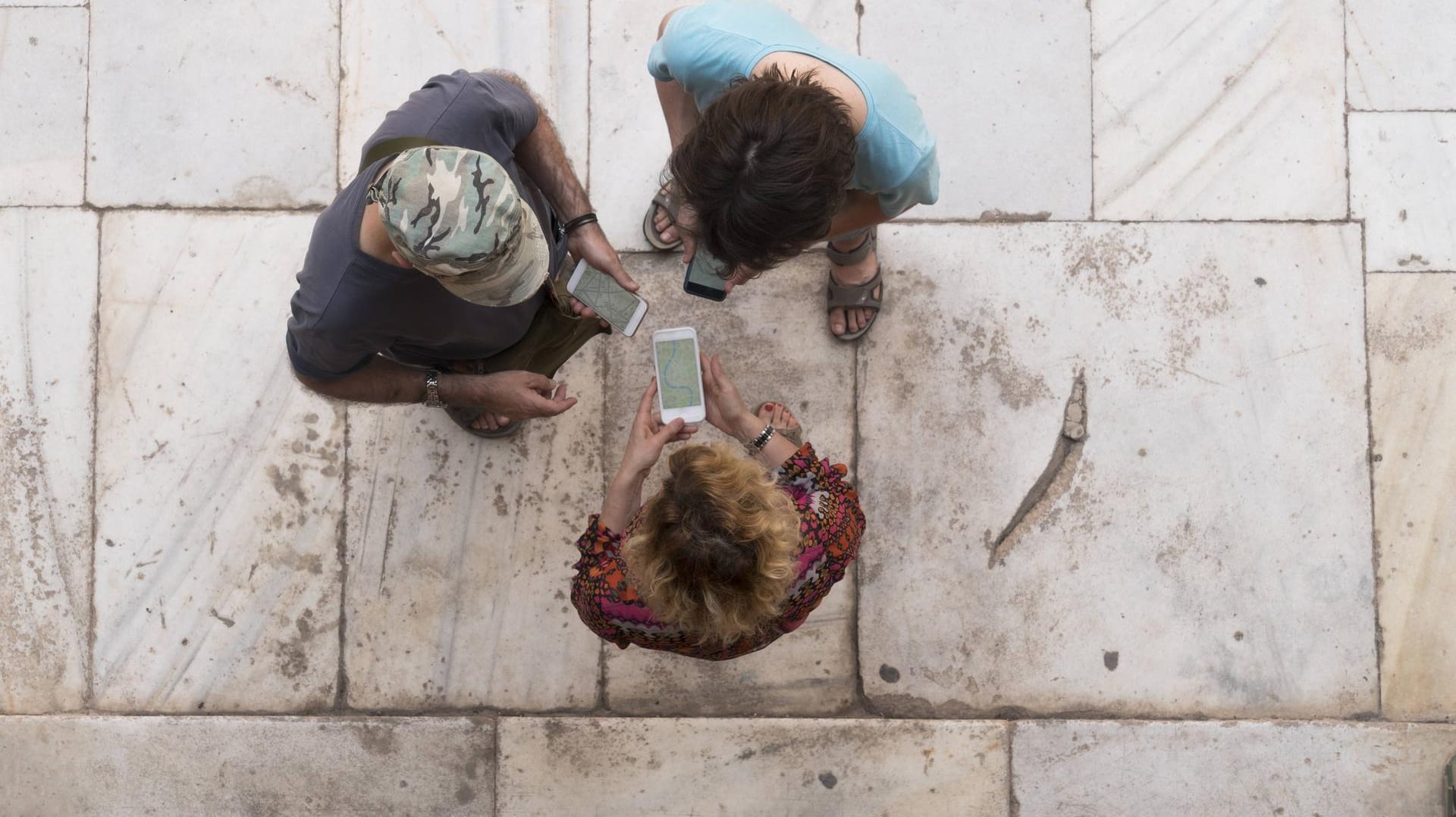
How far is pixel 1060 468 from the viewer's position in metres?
3.51

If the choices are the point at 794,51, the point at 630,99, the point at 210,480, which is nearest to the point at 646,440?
the point at 794,51

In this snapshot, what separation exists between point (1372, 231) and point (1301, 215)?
27 cm

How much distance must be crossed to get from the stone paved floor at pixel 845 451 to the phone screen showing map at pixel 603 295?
0.59 metres

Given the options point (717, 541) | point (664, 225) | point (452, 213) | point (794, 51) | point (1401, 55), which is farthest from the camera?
point (1401, 55)

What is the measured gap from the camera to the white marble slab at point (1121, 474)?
346 cm

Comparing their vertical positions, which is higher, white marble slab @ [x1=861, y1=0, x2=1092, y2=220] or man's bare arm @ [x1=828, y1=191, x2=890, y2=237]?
white marble slab @ [x1=861, y1=0, x2=1092, y2=220]

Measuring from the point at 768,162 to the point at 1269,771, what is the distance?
2809 millimetres

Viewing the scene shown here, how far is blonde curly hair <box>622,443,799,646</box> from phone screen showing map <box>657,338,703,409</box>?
0.64 metres

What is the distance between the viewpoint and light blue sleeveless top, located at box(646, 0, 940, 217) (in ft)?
8.03

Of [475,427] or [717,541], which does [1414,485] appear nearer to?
[717,541]

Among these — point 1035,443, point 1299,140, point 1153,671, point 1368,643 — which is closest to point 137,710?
point 1035,443

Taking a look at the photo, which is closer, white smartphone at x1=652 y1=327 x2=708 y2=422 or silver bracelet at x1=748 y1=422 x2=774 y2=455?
silver bracelet at x1=748 y1=422 x2=774 y2=455

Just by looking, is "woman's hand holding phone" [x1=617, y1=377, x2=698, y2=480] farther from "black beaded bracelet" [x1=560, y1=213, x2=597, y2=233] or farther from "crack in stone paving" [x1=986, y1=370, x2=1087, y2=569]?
"crack in stone paving" [x1=986, y1=370, x2=1087, y2=569]

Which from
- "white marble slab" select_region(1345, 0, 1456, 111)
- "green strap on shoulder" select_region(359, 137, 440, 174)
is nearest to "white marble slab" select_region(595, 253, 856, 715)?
"green strap on shoulder" select_region(359, 137, 440, 174)
